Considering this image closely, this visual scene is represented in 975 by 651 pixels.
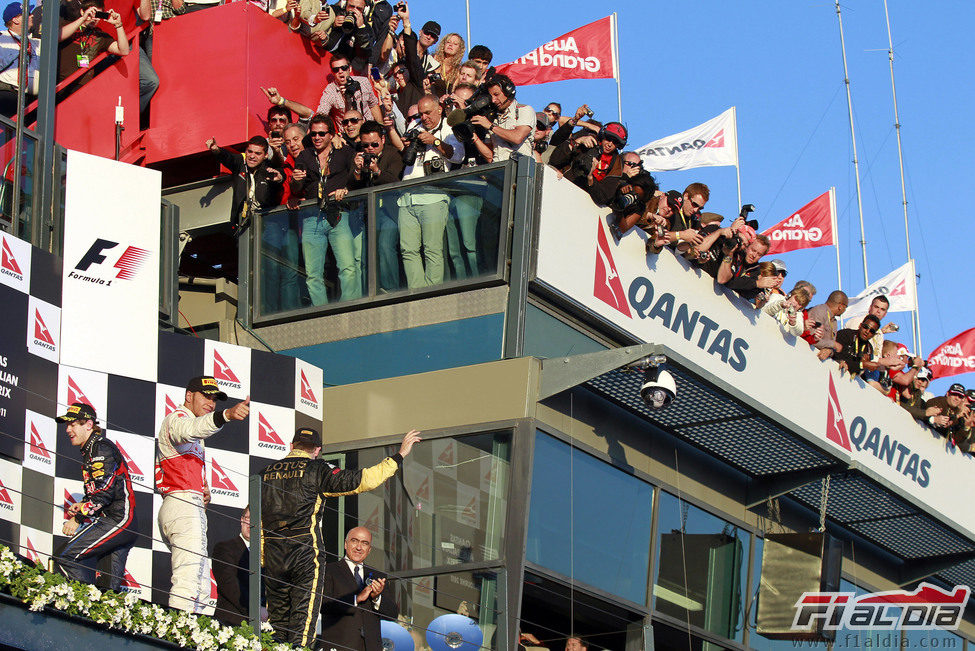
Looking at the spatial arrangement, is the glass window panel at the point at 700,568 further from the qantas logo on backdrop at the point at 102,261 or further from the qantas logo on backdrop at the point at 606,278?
the qantas logo on backdrop at the point at 102,261

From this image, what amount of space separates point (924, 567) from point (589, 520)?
7379 mm

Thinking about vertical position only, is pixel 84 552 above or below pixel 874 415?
below

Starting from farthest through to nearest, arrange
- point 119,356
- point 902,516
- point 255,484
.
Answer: point 902,516 < point 119,356 < point 255,484

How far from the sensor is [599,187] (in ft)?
52.0

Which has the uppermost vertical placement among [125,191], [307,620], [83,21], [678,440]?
[83,21]

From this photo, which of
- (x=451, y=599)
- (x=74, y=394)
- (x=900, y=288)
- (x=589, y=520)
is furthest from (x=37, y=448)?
(x=900, y=288)

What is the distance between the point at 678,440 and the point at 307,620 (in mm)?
6299

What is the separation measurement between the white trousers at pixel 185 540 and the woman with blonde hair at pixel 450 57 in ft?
22.5

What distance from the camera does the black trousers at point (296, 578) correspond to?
449 inches

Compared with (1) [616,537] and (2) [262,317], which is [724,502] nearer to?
(1) [616,537]

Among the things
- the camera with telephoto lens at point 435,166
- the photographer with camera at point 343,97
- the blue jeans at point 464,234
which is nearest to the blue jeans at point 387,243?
the camera with telephoto lens at point 435,166

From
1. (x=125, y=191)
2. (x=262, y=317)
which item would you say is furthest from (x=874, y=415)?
(x=125, y=191)

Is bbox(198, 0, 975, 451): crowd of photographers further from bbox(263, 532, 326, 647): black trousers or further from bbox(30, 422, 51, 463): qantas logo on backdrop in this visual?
bbox(263, 532, 326, 647): black trousers

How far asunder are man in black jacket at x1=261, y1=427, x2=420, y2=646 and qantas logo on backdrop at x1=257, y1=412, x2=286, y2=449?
10.6 ft
